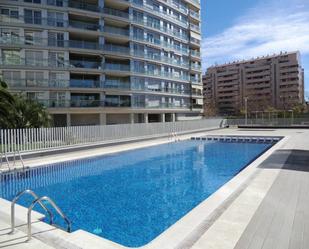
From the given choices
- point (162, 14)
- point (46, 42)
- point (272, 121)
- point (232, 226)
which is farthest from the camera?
point (162, 14)

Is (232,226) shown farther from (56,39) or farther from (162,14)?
(162,14)

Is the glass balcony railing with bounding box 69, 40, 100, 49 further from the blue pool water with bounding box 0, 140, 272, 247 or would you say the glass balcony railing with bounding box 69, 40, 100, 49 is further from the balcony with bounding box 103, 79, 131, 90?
the blue pool water with bounding box 0, 140, 272, 247

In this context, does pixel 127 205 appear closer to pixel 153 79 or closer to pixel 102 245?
pixel 102 245

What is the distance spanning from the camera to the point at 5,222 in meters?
5.71

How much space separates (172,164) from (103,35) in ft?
95.0

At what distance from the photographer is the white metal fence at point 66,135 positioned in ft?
48.5

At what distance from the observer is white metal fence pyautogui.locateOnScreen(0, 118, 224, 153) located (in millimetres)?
14781

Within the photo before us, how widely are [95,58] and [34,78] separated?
363 inches

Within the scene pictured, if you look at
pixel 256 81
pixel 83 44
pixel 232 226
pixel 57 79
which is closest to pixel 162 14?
pixel 83 44

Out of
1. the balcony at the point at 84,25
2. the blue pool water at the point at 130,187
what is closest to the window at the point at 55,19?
the balcony at the point at 84,25

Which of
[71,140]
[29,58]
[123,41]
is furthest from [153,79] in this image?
[71,140]

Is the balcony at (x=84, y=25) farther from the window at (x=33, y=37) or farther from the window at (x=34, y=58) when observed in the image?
the window at (x=34, y=58)

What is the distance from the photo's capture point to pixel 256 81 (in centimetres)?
11069

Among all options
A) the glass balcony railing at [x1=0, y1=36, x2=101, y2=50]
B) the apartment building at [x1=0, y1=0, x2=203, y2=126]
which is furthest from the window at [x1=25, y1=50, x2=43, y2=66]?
the glass balcony railing at [x1=0, y1=36, x2=101, y2=50]
